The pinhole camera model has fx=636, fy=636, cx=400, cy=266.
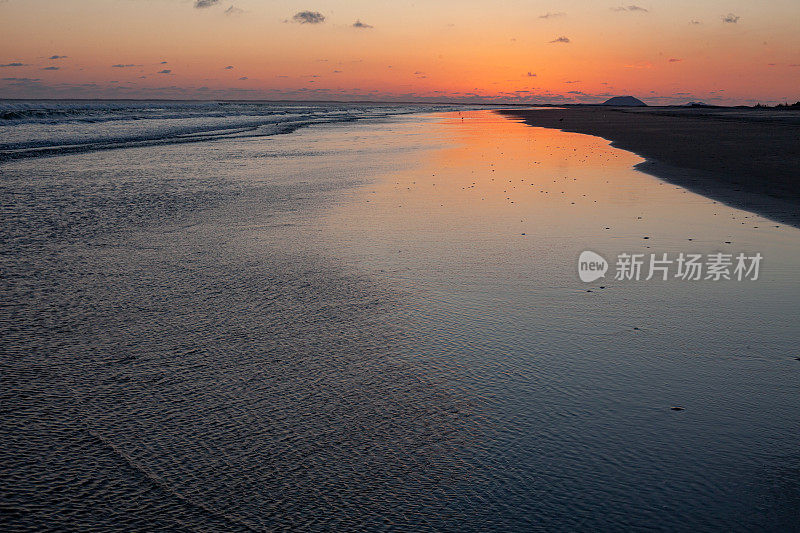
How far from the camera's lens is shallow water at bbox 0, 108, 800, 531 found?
9.17ft

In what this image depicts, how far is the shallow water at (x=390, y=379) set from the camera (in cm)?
279

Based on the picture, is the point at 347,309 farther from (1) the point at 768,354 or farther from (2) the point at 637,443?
(1) the point at 768,354

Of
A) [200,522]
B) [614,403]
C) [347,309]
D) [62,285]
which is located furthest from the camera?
[62,285]

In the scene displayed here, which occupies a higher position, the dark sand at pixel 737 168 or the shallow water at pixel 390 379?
the dark sand at pixel 737 168

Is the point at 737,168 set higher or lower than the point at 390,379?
higher

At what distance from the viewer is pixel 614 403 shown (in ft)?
12.2

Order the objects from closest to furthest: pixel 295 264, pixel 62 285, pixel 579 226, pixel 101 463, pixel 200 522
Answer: pixel 200 522
pixel 101 463
pixel 62 285
pixel 295 264
pixel 579 226

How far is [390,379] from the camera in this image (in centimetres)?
407

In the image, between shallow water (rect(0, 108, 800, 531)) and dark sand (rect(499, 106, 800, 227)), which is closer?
shallow water (rect(0, 108, 800, 531))

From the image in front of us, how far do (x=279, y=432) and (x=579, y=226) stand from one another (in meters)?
6.64

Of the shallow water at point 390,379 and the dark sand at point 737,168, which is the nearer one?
the shallow water at point 390,379

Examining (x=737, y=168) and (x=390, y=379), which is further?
(x=737, y=168)

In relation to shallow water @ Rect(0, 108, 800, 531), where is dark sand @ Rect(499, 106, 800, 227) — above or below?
above

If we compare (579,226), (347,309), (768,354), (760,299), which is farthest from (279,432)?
(579,226)
